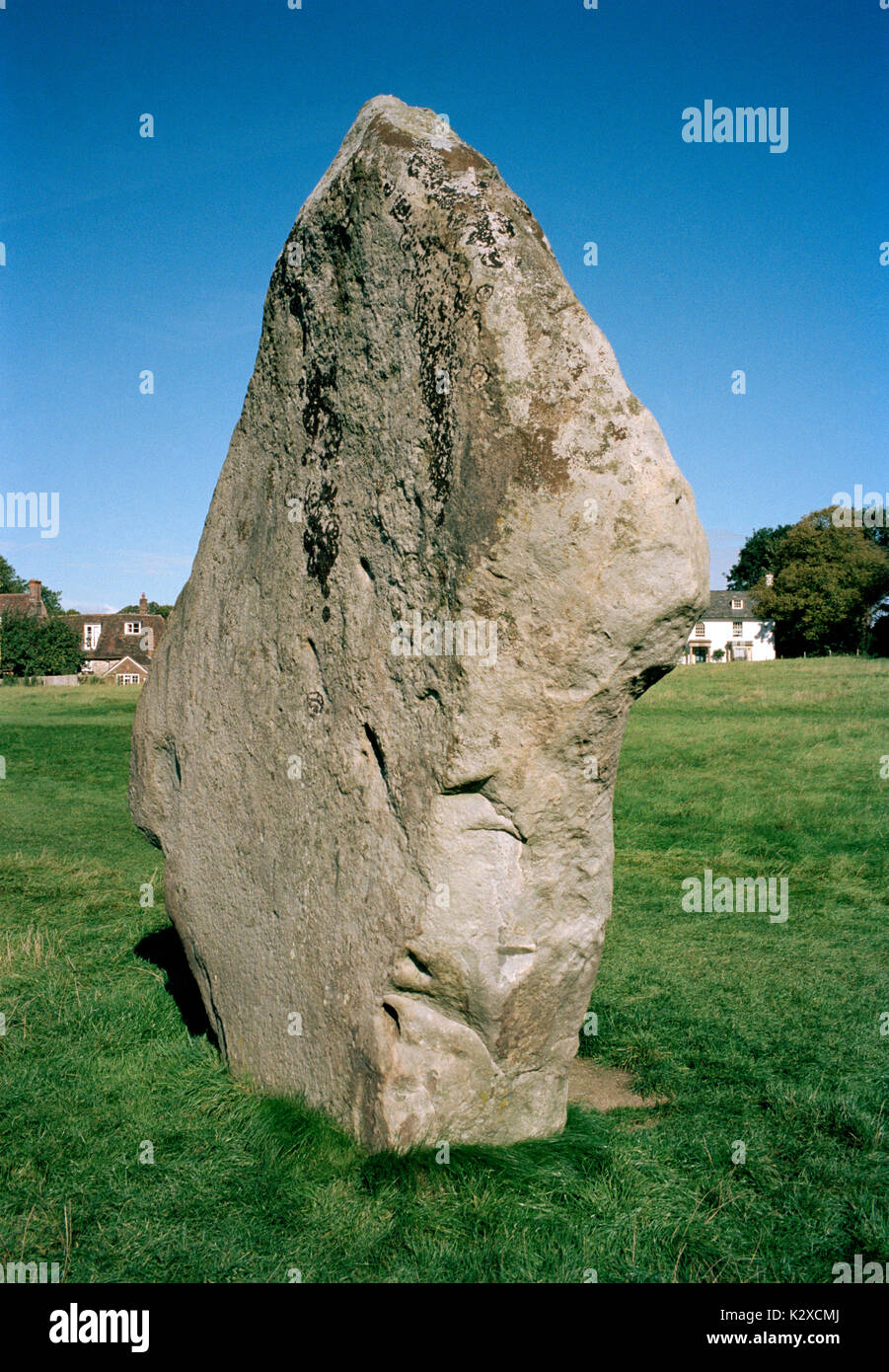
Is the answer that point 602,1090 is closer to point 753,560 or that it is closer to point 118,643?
point 118,643

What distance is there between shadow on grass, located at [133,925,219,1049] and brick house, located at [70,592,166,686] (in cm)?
5124

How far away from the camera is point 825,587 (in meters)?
47.4

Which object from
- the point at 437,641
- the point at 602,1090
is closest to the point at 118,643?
the point at 602,1090

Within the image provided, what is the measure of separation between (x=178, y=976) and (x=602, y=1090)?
9.81ft

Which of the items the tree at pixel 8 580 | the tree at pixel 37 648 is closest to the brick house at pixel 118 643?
the tree at pixel 37 648

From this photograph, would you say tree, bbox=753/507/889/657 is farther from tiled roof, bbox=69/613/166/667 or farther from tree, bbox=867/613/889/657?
tiled roof, bbox=69/613/166/667

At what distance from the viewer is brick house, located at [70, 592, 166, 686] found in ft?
198

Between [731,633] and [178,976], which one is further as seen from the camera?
[731,633]

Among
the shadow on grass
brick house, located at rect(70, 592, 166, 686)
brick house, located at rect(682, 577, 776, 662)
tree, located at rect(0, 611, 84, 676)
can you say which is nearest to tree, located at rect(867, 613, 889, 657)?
brick house, located at rect(682, 577, 776, 662)

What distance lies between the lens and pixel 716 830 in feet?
40.2

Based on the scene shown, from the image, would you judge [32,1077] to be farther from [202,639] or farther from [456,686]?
[456,686]

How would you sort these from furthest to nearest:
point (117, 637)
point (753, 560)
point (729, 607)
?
1. point (753, 560)
2. point (729, 607)
3. point (117, 637)
